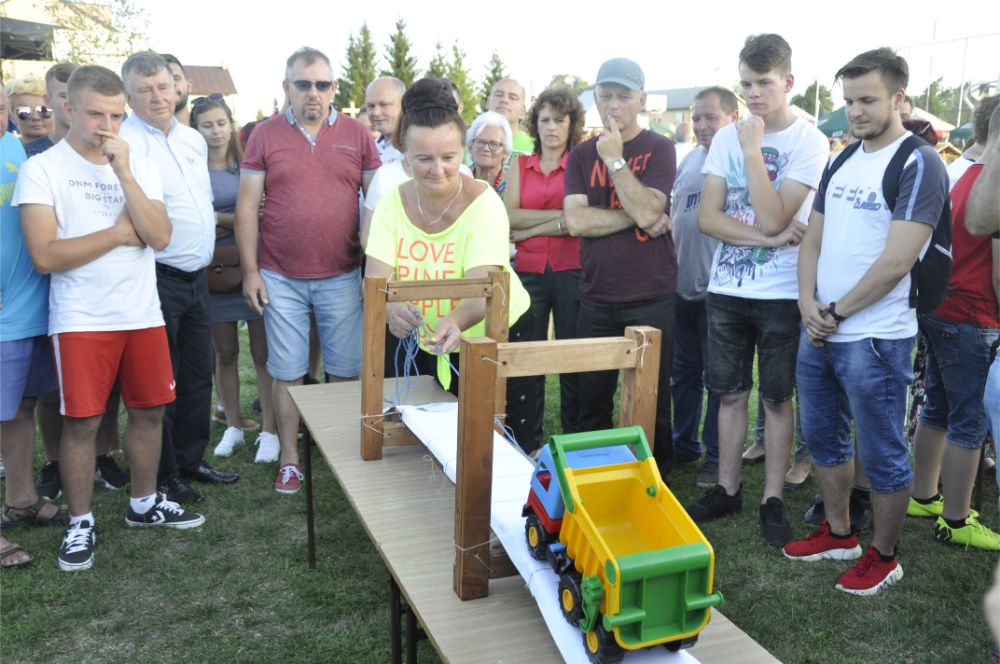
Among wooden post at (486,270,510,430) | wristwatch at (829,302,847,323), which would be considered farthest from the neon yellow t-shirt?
wristwatch at (829,302,847,323)

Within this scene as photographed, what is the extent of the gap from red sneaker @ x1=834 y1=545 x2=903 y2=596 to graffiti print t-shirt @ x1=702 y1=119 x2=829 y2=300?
3.41 ft

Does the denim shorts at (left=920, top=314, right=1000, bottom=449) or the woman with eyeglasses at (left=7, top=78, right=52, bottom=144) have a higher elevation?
the woman with eyeglasses at (left=7, top=78, right=52, bottom=144)

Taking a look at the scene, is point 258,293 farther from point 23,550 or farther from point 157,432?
point 23,550

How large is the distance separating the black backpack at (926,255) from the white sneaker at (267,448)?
3.24 m

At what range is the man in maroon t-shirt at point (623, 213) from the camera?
343 centimetres

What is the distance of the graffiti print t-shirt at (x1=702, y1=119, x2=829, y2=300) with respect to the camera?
306 centimetres

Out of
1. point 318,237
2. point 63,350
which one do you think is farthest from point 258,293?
point 63,350

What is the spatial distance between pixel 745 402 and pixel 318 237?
2.15m

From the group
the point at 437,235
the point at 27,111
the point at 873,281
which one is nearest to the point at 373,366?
the point at 437,235

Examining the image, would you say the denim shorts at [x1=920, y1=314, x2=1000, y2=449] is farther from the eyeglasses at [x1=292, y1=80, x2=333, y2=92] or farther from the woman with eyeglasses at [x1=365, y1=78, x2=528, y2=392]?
the eyeglasses at [x1=292, y1=80, x2=333, y2=92]

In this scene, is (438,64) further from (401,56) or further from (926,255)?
(926,255)

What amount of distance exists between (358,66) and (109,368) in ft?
165

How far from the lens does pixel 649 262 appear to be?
3.54 metres

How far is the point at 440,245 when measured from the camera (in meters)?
2.65
